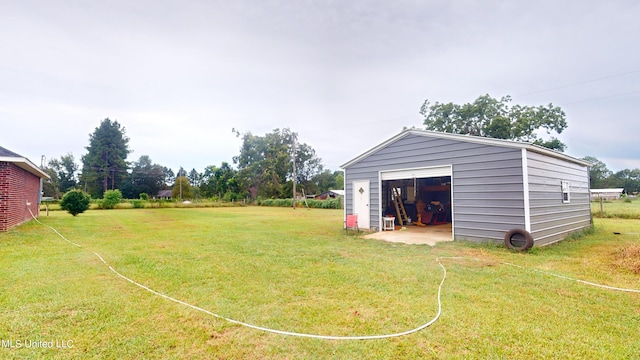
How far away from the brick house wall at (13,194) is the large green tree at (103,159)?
37.9m

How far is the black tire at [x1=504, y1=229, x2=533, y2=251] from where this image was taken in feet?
20.0

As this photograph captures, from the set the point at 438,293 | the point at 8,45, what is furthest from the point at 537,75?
the point at 8,45

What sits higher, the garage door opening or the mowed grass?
the garage door opening

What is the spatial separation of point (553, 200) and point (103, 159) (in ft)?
176

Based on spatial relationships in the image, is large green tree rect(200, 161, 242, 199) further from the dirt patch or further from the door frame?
the dirt patch

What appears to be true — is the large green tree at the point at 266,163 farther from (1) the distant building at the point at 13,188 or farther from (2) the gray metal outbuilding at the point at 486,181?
(2) the gray metal outbuilding at the point at 486,181

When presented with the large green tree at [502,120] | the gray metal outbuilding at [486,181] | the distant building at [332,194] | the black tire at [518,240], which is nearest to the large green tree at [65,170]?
the distant building at [332,194]

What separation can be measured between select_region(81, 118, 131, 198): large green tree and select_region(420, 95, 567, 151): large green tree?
47.0 metres

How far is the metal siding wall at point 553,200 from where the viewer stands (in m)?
6.75

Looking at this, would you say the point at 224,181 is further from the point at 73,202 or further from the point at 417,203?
the point at 417,203

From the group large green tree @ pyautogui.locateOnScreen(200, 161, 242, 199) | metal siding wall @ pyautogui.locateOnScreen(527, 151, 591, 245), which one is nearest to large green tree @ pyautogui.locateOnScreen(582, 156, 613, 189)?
metal siding wall @ pyautogui.locateOnScreen(527, 151, 591, 245)

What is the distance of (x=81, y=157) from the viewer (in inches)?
1736

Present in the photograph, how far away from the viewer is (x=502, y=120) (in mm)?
22594

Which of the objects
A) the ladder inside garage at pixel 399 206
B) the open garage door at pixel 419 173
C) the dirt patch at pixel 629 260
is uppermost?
the open garage door at pixel 419 173
